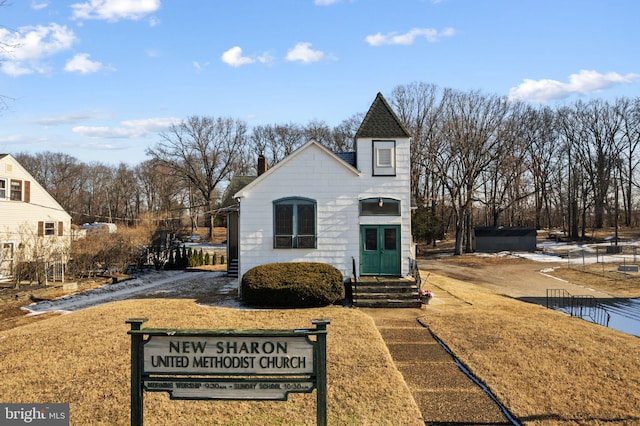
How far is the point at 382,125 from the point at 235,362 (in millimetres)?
13470

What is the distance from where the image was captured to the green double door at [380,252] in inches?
653

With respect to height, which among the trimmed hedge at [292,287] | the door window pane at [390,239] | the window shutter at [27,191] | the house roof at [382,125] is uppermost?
the house roof at [382,125]

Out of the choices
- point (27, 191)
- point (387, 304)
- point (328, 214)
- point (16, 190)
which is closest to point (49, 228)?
point (27, 191)

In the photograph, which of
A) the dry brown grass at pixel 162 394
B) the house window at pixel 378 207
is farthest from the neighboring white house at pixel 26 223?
the house window at pixel 378 207

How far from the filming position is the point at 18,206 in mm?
24016

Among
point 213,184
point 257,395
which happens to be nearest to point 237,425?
point 257,395

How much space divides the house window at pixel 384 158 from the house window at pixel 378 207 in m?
1.04

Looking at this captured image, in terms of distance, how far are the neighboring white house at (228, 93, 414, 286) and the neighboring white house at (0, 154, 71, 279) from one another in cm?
1075

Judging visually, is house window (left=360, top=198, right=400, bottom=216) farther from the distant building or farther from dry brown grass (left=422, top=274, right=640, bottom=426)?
the distant building

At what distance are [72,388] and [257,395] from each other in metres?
3.93

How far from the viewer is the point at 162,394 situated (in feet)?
22.6

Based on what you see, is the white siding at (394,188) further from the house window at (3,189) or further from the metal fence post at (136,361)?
the house window at (3,189)

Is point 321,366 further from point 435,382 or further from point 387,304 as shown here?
point 387,304

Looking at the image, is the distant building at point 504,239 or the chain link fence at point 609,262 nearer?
the chain link fence at point 609,262
